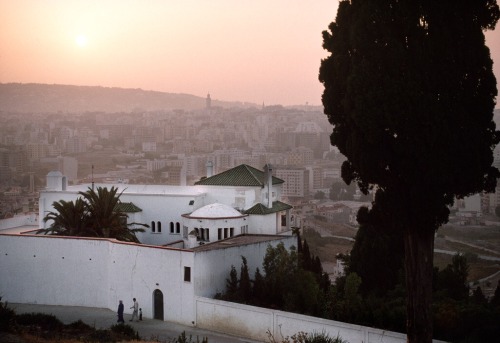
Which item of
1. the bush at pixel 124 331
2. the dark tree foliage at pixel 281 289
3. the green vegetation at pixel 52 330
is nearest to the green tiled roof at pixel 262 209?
the dark tree foliage at pixel 281 289

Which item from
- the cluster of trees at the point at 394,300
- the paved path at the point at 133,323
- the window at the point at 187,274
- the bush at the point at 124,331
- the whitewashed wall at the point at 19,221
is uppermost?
the whitewashed wall at the point at 19,221

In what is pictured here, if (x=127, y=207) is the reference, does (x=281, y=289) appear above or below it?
below

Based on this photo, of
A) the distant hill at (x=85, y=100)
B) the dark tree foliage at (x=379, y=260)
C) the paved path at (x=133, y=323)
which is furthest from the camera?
the distant hill at (x=85, y=100)

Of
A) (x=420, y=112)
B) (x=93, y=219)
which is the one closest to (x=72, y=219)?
(x=93, y=219)

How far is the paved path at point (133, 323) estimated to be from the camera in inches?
859

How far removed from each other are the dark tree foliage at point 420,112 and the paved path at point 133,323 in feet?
25.0

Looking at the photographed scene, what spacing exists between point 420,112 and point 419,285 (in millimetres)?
4327

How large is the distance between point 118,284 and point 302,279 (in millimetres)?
7151

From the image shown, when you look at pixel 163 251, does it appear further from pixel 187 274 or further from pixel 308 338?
pixel 308 338

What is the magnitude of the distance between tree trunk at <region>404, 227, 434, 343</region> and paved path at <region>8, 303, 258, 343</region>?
6.50 meters

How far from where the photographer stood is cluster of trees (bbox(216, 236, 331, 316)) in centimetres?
2208

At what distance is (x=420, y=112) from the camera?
15789 mm

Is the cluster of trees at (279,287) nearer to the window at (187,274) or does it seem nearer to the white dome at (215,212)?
the window at (187,274)

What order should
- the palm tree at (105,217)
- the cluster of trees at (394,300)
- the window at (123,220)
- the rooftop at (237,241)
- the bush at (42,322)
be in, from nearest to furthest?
1. the cluster of trees at (394,300)
2. the bush at (42,322)
3. the rooftop at (237,241)
4. the palm tree at (105,217)
5. the window at (123,220)
